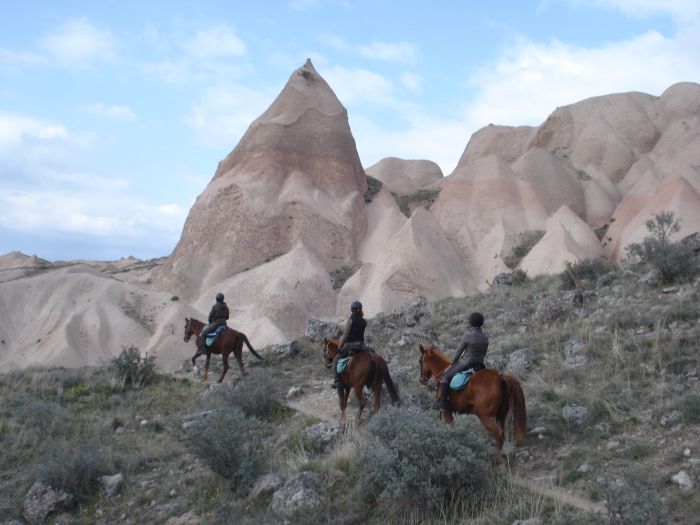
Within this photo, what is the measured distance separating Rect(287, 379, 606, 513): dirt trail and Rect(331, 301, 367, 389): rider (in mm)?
1047

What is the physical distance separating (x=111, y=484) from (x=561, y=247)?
29.9 meters

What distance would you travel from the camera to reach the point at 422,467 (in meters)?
7.62

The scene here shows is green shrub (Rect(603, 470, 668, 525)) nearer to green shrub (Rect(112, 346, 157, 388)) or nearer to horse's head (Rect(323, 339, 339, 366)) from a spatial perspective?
horse's head (Rect(323, 339, 339, 366))

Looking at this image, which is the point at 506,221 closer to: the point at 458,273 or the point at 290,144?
the point at 458,273

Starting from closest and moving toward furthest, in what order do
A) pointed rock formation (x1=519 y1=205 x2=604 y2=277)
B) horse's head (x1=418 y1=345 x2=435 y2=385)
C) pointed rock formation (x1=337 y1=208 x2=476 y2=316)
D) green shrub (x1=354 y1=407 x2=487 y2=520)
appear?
green shrub (x1=354 y1=407 x2=487 y2=520) < horse's head (x1=418 y1=345 x2=435 y2=385) < pointed rock formation (x1=337 y1=208 x2=476 y2=316) < pointed rock formation (x1=519 y1=205 x2=604 y2=277)

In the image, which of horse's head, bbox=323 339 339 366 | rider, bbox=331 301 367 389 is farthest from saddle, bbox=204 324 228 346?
rider, bbox=331 301 367 389

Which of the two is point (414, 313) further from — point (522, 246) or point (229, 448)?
point (522, 246)

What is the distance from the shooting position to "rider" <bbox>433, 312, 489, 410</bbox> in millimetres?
8922

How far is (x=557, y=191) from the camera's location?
151ft

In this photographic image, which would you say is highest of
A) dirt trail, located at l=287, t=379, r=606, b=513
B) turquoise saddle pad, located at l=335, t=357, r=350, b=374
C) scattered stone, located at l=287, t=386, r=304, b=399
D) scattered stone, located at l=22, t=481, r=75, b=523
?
turquoise saddle pad, located at l=335, t=357, r=350, b=374

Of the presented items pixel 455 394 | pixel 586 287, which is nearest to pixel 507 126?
pixel 586 287

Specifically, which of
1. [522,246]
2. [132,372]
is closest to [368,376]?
[132,372]

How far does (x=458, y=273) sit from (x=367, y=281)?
517cm

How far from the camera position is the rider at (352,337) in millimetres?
11305
